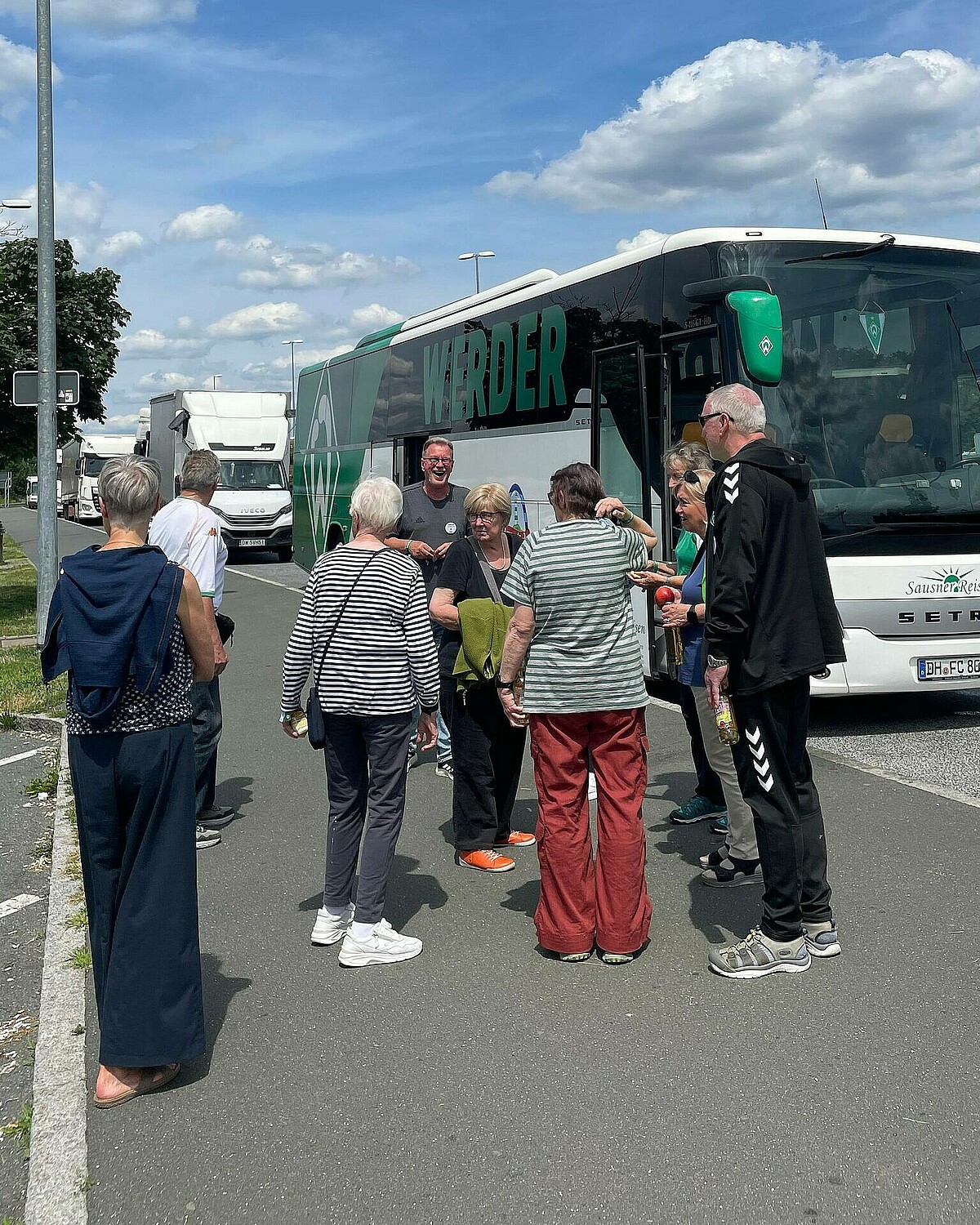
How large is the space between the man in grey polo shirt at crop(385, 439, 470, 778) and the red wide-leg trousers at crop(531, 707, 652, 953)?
9.33ft

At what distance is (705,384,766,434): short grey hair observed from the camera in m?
4.64

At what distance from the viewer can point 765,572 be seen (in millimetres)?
4500

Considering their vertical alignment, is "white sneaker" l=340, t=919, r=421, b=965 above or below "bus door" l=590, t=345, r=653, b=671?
below

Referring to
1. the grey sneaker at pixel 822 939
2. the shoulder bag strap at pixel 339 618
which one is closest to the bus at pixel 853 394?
the shoulder bag strap at pixel 339 618

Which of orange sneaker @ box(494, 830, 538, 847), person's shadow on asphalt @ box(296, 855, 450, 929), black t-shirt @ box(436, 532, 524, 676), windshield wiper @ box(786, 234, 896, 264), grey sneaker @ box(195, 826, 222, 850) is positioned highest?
windshield wiper @ box(786, 234, 896, 264)

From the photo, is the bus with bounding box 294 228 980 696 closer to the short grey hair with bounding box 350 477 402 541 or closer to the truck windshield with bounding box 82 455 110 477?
the short grey hair with bounding box 350 477 402 541

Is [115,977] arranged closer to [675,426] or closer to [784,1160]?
[784,1160]

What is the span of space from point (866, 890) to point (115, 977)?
3.18 metres

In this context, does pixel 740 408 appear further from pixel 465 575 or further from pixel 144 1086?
pixel 144 1086

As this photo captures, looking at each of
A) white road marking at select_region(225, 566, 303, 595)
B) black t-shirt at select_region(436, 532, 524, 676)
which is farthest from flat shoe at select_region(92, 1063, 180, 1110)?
white road marking at select_region(225, 566, 303, 595)

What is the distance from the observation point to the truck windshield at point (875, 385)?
8633 millimetres

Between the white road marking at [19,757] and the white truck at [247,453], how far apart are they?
764 inches

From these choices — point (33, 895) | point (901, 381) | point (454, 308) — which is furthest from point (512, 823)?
point (454, 308)

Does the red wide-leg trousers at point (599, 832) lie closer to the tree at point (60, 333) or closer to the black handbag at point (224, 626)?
the black handbag at point (224, 626)
